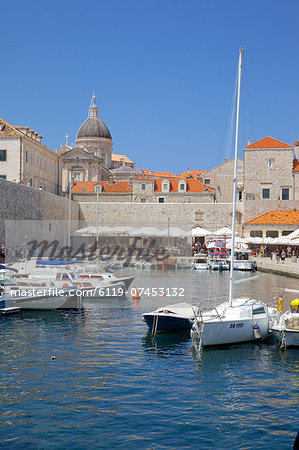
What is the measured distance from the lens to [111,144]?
261ft

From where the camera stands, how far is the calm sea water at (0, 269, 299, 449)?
7525 millimetres

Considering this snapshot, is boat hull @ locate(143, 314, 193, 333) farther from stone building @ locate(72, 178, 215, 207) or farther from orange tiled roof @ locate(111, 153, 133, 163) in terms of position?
orange tiled roof @ locate(111, 153, 133, 163)

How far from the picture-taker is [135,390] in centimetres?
933

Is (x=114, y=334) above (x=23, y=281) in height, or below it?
below

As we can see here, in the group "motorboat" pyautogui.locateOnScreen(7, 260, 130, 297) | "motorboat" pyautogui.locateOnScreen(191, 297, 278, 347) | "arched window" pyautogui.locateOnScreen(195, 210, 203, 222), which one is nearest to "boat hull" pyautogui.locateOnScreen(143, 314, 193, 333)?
"motorboat" pyautogui.locateOnScreen(191, 297, 278, 347)

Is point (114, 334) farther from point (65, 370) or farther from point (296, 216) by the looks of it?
point (296, 216)

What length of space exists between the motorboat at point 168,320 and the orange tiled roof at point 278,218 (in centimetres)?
3296

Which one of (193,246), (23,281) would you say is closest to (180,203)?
(193,246)

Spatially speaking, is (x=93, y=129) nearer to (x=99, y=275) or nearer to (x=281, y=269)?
(x=281, y=269)

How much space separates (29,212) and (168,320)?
23584mm

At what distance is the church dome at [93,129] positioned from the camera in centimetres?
7769

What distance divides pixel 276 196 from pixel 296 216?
4.29 metres

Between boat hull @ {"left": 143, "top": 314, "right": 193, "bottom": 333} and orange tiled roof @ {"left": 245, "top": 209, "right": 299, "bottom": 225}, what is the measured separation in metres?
33.0

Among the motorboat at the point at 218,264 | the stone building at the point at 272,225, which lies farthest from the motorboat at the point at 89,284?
the stone building at the point at 272,225
